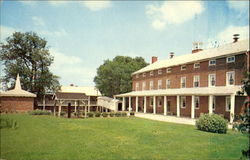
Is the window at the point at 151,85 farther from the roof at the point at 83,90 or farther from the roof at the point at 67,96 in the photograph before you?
the roof at the point at 67,96

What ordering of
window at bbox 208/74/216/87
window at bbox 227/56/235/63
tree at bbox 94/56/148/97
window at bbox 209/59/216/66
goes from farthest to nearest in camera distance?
tree at bbox 94/56/148/97, window at bbox 208/74/216/87, window at bbox 209/59/216/66, window at bbox 227/56/235/63


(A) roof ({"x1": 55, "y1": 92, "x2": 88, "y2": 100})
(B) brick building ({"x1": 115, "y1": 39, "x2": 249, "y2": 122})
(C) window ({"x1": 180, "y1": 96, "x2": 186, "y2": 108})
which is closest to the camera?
(B) brick building ({"x1": 115, "y1": 39, "x2": 249, "y2": 122})

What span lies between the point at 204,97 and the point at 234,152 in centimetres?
1831

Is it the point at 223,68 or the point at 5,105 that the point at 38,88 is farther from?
the point at 223,68

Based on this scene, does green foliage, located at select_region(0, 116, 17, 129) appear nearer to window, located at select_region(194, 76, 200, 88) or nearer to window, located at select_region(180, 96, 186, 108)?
window, located at select_region(194, 76, 200, 88)

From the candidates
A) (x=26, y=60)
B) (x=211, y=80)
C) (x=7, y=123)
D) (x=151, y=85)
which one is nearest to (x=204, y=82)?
(x=211, y=80)

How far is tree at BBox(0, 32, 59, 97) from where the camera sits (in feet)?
46.3

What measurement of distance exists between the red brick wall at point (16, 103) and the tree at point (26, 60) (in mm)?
1538

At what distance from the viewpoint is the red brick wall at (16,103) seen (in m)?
11.1

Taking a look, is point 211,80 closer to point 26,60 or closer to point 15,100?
point 26,60

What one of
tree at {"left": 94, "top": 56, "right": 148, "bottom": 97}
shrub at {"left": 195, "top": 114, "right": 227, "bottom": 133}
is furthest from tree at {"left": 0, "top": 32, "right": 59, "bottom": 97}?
tree at {"left": 94, "top": 56, "right": 148, "bottom": 97}

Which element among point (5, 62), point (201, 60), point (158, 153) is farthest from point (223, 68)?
point (5, 62)

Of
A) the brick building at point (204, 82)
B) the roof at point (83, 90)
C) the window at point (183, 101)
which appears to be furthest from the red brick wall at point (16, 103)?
the roof at point (83, 90)

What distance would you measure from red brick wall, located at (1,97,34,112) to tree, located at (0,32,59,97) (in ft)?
5.05
